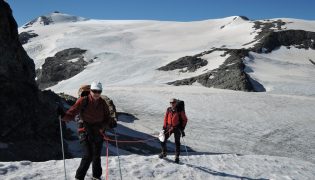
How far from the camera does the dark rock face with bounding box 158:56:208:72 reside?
67.1 meters

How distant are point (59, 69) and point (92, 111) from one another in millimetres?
73153

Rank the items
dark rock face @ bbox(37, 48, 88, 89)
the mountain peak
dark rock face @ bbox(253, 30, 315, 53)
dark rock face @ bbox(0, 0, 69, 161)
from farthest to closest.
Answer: the mountain peak → dark rock face @ bbox(37, 48, 88, 89) → dark rock face @ bbox(253, 30, 315, 53) → dark rock face @ bbox(0, 0, 69, 161)

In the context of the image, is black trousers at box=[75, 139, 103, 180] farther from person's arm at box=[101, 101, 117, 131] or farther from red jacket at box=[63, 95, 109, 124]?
red jacket at box=[63, 95, 109, 124]

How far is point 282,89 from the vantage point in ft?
176

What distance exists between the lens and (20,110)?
2027cm

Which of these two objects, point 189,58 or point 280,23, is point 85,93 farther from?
point 280,23

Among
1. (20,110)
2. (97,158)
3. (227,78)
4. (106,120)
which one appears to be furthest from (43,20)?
(97,158)

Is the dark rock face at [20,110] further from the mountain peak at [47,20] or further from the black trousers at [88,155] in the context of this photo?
the mountain peak at [47,20]

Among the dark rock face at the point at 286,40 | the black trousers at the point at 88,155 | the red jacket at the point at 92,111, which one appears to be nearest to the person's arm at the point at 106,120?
the red jacket at the point at 92,111

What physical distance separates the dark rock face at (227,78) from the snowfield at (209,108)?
1.99 metres

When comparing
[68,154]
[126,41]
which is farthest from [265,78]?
[126,41]

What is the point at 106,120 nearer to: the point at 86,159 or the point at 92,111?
the point at 92,111

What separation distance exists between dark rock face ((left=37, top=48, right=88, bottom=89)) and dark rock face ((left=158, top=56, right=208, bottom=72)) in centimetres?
1710

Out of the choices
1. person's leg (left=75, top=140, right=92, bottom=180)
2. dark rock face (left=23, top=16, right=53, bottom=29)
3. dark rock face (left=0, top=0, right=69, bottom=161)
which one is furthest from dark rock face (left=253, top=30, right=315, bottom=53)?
dark rock face (left=23, top=16, right=53, bottom=29)
